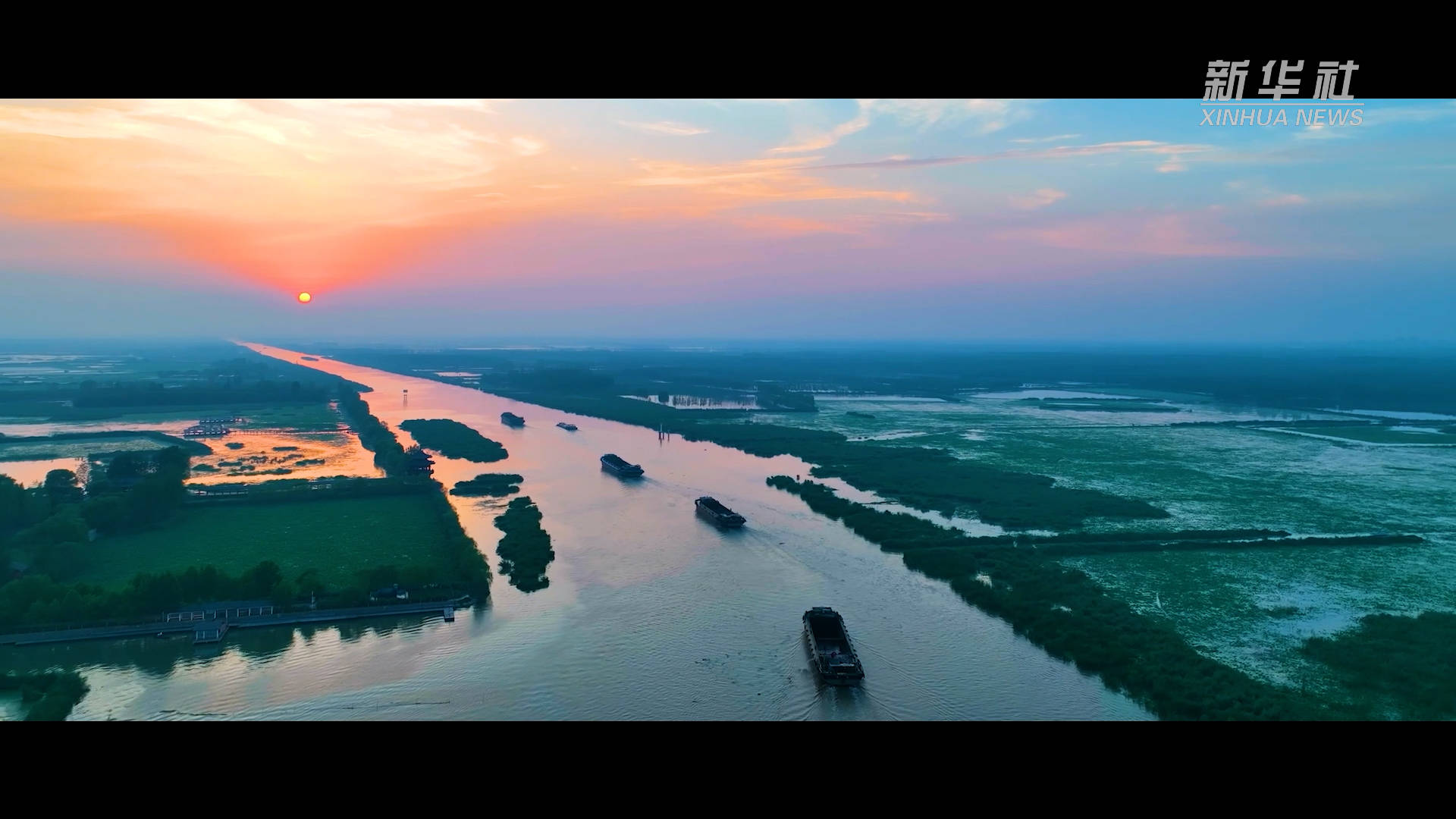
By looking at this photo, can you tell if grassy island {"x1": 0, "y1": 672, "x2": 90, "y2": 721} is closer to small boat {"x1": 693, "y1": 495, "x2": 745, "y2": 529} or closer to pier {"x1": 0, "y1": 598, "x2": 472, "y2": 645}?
pier {"x1": 0, "y1": 598, "x2": 472, "y2": 645}

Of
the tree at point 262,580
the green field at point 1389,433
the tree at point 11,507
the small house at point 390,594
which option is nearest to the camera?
the tree at point 262,580

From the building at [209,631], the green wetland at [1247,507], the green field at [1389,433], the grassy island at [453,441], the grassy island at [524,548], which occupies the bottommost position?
the grassy island at [453,441]

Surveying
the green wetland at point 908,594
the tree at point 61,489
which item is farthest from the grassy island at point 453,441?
the tree at point 61,489

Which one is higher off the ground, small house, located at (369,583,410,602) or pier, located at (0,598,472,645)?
small house, located at (369,583,410,602)

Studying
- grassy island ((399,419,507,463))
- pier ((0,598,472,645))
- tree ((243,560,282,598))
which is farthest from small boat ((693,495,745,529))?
grassy island ((399,419,507,463))

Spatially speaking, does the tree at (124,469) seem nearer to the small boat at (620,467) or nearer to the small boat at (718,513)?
the small boat at (620,467)

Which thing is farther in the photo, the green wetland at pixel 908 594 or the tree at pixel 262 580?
A: the tree at pixel 262 580
